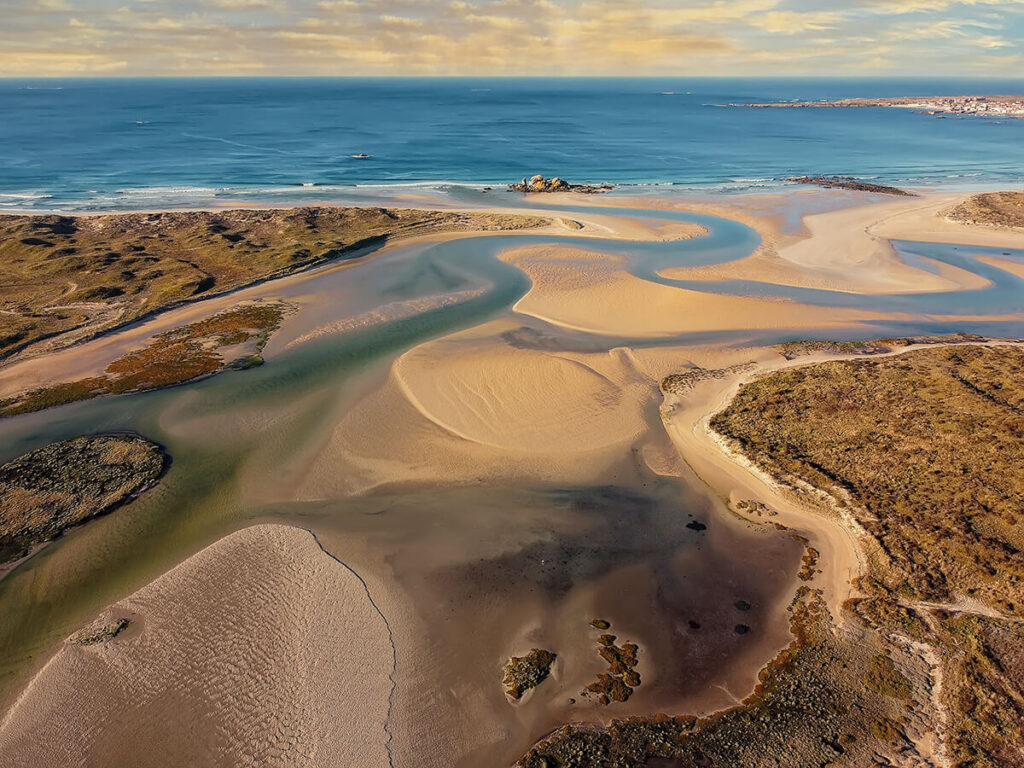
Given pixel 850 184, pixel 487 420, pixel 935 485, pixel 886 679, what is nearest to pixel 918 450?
pixel 935 485

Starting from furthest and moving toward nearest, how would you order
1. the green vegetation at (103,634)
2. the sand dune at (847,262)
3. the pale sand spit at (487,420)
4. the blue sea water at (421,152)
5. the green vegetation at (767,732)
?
the blue sea water at (421,152) < the sand dune at (847,262) < the pale sand spit at (487,420) < the green vegetation at (103,634) < the green vegetation at (767,732)

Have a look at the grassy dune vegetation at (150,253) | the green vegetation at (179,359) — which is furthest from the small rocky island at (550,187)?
the green vegetation at (179,359)

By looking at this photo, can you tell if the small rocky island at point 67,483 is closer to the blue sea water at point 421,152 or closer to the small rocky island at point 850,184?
the blue sea water at point 421,152

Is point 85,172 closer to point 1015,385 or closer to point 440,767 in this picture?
point 440,767

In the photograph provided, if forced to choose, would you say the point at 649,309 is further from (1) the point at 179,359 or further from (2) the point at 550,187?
(2) the point at 550,187

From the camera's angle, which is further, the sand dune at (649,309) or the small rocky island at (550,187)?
the small rocky island at (550,187)

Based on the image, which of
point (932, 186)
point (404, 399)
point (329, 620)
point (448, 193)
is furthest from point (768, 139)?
point (329, 620)

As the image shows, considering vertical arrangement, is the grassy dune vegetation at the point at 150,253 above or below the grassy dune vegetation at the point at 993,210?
below

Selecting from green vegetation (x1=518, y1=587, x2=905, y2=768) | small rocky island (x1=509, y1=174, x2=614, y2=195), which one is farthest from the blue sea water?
green vegetation (x1=518, y1=587, x2=905, y2=768)
